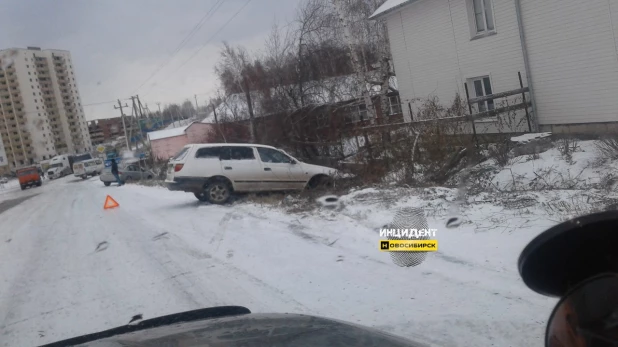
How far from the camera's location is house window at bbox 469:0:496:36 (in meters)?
19.2

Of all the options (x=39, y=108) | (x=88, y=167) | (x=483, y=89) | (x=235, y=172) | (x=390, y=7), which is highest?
(x=390, y=7)

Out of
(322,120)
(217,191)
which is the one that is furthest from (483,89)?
(217,191)

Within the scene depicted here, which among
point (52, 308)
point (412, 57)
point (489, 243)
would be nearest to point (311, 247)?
point (489, 243)

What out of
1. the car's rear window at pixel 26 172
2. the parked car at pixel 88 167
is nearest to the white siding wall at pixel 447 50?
the parked car at pixel 88 167

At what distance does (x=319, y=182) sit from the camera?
1541cm

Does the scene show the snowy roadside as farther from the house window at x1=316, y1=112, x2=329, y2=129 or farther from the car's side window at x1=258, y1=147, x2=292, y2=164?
the house window at x1=316, y1=112, x2=329, y2=129

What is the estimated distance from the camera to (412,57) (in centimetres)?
2338

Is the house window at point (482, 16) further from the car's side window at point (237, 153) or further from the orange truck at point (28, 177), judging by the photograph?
the orange truck at point (28, 177)

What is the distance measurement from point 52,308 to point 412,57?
63.1ft

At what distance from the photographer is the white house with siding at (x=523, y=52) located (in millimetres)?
15500

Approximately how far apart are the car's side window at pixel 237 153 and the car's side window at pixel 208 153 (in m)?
0.14

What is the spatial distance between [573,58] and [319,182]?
27.0 feet

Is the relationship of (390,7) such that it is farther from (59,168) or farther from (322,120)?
(59,168)

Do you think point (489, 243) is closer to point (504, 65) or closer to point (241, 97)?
point (504, 65)
